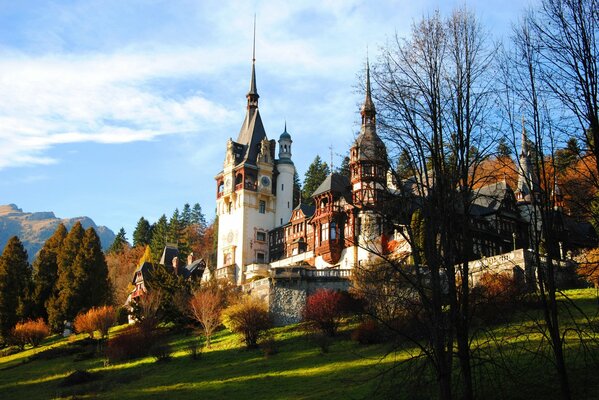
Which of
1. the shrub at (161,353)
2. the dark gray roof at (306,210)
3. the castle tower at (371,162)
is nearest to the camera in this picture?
the castle tower at (371,162)

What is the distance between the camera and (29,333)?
2293 inches

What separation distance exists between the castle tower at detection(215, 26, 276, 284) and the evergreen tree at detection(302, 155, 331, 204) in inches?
616

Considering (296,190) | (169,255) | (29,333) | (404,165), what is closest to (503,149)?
(404,165)

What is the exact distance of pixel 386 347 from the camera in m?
35.9

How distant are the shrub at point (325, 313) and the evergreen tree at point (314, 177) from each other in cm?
4608

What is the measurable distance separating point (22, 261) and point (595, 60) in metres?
61.5

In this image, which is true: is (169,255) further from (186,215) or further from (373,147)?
(373,147)

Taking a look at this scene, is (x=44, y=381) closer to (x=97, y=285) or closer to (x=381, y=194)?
(x=97, y=285)

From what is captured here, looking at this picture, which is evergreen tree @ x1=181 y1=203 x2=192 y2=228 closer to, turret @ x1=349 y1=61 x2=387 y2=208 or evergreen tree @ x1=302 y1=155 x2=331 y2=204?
evergreen tree @ x1=302 y1=155 x2=331 y2=204

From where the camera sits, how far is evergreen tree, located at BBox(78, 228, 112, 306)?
6444 cm

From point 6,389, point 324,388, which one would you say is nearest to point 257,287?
point 6,389

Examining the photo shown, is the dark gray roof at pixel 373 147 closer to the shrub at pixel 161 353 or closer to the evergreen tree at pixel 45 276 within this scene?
the shrub at pixel 161 353

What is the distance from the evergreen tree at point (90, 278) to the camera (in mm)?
64438

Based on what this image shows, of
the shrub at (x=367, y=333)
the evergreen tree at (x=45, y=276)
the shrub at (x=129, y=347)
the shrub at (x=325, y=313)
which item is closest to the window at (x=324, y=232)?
the shrub at (x=325, y=313)
